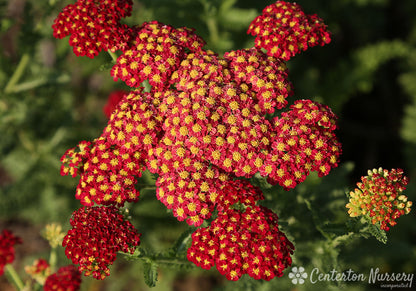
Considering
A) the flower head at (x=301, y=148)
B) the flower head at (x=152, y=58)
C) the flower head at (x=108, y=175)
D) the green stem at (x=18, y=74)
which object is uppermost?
the green stem at (x=18, y=74)

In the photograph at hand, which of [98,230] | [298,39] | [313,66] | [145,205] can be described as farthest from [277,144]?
[313,66]

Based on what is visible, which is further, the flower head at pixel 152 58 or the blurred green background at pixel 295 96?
the blurred green background at pixel 295 96

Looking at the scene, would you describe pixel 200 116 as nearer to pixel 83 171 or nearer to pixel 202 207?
pixel 202 207

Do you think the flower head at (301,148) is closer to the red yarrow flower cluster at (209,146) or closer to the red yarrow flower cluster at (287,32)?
the red yarrow flower cluster at (209,146)

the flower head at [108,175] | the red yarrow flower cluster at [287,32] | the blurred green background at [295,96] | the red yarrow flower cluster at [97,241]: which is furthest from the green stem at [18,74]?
the red yarrow flower cluster at [287,32]

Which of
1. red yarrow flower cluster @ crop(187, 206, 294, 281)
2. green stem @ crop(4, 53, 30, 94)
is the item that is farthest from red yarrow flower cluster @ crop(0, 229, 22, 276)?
green stem @ crop(4, 53, 30, 94)

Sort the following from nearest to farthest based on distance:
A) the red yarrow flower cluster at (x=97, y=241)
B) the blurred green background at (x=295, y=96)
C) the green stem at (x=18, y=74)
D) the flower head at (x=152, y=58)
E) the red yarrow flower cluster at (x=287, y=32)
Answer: the red yarrow flower cluster at (x=97, y=241) < the flower head at (x=152, y=58) < the red yarrow flower cluster at (x=287, y=32) < the blurred green background at (x=295, y=96) < the green stem at (x=18, y=74)

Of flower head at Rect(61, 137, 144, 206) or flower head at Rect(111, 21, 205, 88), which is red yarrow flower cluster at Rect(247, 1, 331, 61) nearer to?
flower head at Rect(111, 21, 205, 88)

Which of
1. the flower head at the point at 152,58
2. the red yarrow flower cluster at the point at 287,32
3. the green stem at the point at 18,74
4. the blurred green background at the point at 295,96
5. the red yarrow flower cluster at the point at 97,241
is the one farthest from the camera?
the green stem at the point at 18,74

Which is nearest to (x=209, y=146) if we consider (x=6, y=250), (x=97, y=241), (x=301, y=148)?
(x=301, y=148)
